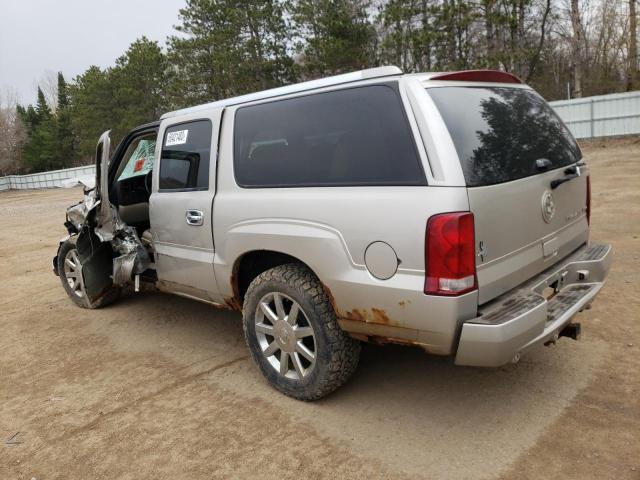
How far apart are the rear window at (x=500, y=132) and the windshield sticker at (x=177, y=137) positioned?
6.86ft

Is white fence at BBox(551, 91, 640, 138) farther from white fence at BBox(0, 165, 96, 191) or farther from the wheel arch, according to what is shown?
white fence at BBox(0, 165, 96, 191)

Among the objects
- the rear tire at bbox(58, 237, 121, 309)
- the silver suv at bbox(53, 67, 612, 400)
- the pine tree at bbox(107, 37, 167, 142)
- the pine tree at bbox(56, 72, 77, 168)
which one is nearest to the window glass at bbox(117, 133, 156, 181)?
the rear tire at bbox(58, 237, 121, 309)

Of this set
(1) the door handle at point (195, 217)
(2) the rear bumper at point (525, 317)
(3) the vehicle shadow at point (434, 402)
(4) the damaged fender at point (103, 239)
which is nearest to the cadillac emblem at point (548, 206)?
(2) the rear bumper at point (525, 317)

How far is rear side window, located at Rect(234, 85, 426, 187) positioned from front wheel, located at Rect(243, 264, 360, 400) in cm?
63

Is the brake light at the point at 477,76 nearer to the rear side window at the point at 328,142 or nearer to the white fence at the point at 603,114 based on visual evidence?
the rear side window at the point at 328,142

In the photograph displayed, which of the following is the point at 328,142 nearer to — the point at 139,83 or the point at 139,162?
the point at 139,162

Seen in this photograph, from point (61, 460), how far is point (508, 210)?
285 cm

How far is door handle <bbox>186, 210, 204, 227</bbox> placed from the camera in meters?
3.73

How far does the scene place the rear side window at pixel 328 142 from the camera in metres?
Result: 2.69

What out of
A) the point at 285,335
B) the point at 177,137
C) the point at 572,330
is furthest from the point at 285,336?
the point at 177,137

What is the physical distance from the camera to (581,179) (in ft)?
11.3

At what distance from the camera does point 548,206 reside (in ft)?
9.90

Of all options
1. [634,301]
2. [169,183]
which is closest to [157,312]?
[169,183]

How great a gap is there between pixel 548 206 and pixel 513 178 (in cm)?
42
